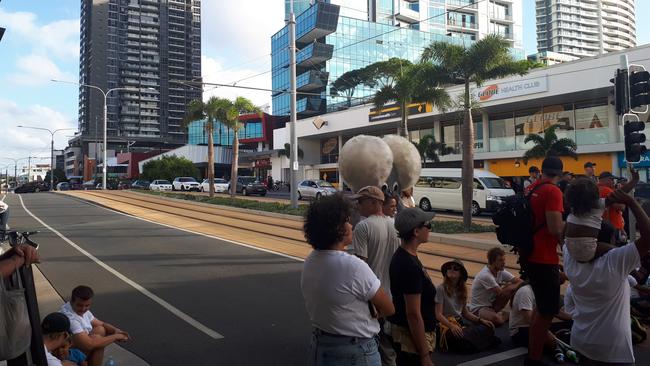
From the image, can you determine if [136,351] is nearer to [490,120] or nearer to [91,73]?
[490,120]

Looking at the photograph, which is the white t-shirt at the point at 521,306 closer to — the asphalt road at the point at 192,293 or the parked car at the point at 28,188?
the asphalt road at the point at 192,293

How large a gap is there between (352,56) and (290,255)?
59.2 metres

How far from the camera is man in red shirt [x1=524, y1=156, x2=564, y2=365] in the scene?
4082mm

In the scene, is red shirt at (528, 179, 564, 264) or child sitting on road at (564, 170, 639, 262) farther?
red shirt at (528, 179, 564, 264)

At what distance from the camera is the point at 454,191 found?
2150 cm

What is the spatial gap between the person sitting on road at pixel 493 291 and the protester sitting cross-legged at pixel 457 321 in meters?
0.27

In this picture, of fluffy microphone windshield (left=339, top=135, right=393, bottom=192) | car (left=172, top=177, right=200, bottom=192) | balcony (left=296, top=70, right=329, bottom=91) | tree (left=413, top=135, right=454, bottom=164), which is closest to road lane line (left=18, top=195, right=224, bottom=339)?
fluffy microphone windshield (left=339, top=135, right=393, bottom=192)

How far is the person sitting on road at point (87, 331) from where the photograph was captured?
424 cm

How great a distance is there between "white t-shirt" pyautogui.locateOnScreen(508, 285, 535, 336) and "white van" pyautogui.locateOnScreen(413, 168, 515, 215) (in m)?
15.2

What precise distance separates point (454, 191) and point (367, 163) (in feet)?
58.2

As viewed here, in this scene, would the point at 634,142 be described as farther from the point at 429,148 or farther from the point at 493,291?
the point at 429,148

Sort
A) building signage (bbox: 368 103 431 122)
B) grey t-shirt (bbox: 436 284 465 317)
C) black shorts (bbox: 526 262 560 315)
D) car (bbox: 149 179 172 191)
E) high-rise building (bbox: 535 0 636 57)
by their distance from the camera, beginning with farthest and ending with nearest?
high-rise building (bbox: 535 0 636 57) < car (bbox: 149 179 172 191) < building signage (bbox: 368 103 431 122) < grey t-shirt (bbox: 436 284 465 317) < black shorts (bbox: 526 262 560 315)

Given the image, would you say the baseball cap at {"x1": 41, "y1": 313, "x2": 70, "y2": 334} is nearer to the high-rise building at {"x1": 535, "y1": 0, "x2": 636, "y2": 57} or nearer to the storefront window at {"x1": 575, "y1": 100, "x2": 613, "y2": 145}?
the storefront window at {"x1": 575, "y1": 100, "x2": 613, "y2": 145}

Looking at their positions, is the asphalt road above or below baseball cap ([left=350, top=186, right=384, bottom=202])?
below
